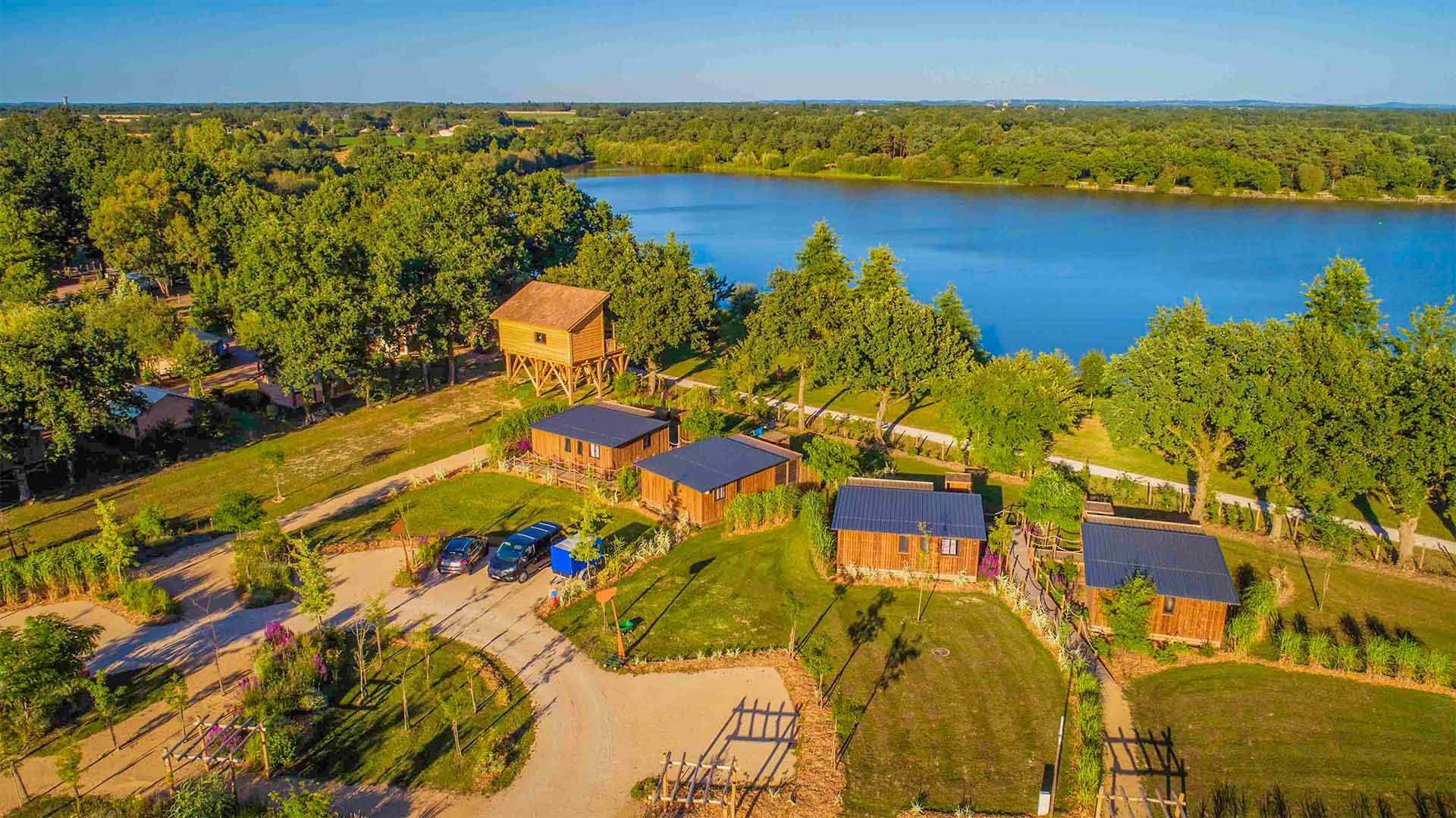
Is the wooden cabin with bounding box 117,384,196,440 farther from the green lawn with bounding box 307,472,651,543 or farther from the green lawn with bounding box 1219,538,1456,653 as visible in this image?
the green lawn with bounding box 1219,538,1456,653

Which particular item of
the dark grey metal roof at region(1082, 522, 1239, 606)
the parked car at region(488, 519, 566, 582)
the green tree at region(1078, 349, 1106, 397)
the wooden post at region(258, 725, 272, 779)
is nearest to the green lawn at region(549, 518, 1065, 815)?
the parked car at region(488, 519, 566, 582)

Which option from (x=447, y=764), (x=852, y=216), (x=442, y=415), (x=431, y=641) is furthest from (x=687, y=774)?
(x=852, y=216)

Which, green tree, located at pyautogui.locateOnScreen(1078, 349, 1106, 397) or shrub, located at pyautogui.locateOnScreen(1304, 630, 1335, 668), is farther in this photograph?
green tree, located at pyautogui.locateOnScreen(1078, 349, 1106, 397)

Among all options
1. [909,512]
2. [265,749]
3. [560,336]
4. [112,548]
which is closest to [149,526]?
[112,548]

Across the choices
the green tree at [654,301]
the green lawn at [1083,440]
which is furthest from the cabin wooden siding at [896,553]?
the green tree at [654,301]

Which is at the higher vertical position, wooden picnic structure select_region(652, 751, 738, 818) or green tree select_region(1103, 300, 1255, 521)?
green tree select_region(1103, 300, 1255, 521)

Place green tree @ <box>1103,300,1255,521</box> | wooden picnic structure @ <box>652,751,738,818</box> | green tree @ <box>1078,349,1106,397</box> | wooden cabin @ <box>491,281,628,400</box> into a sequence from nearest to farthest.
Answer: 1. wooden picnic structure @ <box>652,751,738,818</box>
2. green tree @ <box>1103,300,1255,521</box>
3. wooden cabin @ <box>491,281,628,400</box>
4. green tree @ <box>1078,349,1106,397</box>

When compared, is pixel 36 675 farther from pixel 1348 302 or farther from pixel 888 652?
pixel 1348 302

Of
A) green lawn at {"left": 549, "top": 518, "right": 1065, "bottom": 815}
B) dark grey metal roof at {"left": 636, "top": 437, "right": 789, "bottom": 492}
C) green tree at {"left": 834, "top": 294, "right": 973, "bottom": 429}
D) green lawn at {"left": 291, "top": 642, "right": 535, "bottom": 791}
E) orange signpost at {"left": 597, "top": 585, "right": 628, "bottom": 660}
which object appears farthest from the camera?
green tree at {"left": 834, "top": 294, "right": 973, "bottom": 429}
